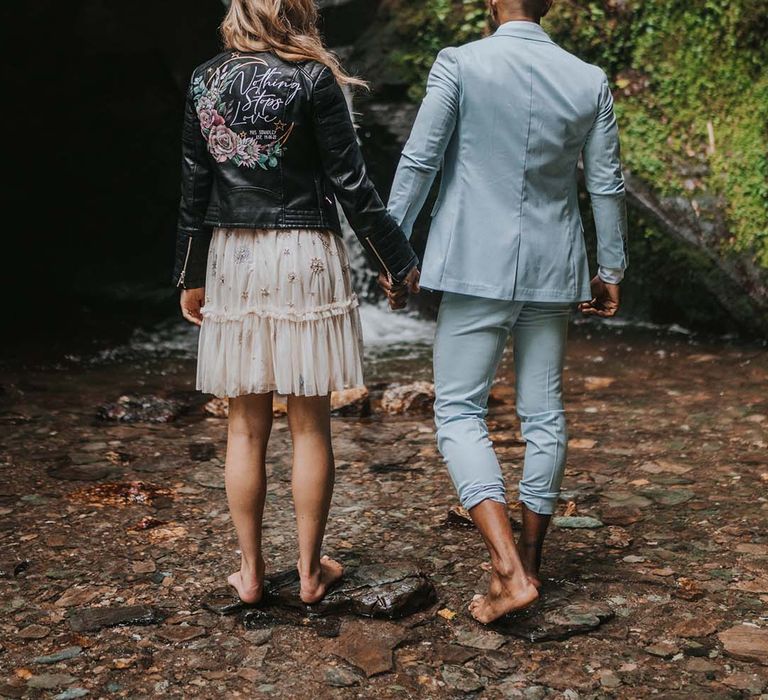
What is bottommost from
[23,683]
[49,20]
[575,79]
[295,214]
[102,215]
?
[23,683]

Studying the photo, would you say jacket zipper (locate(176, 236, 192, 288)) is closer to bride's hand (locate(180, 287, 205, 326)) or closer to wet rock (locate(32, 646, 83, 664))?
bride's hand (locate(180, 287, 205, 326))

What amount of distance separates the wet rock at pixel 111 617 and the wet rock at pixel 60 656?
5.0 inches

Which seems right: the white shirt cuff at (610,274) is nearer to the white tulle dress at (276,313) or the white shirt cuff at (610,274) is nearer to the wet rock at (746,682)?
the white tulle dress at (276,313)

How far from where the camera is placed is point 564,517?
12.9ft

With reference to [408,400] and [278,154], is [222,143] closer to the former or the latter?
[278,154]

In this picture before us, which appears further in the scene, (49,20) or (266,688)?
(49,20)

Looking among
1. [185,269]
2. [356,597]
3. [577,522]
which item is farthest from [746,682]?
[185,269]

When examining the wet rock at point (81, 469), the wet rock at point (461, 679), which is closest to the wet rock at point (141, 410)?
the wet rock at point (81, 469)

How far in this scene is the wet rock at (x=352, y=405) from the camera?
18.4 feet

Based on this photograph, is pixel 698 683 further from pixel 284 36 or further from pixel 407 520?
pixel 284 36

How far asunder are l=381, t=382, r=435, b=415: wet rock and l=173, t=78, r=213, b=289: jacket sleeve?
9.23ft

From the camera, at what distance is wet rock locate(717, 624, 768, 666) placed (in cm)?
275

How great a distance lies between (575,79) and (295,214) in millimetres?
943

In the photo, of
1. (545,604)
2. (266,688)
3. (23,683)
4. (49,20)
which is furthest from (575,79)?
(49,20)
